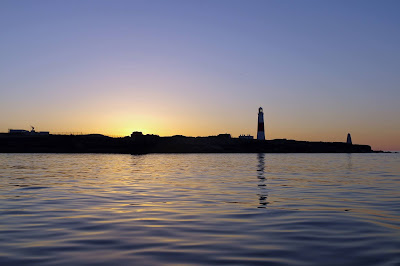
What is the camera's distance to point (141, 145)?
5064 inches

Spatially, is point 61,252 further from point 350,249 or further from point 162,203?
point 162,203

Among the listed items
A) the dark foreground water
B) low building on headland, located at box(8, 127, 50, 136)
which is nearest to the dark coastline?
low building on headland, located at box(8, 127, 50, 136)

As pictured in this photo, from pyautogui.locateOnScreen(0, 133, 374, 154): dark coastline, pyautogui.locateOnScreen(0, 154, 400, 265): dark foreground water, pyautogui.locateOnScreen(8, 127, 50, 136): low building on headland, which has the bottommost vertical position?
pyautogui.locateOnScreen(0, 154, 400, 265): dark foreground water

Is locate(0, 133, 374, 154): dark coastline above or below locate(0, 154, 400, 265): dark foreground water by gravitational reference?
above

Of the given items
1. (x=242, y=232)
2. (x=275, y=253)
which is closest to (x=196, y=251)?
(x=275, y=253)

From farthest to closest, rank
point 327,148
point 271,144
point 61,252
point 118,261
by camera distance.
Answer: point 327,148 < point 271,144 < point 61,252 < point 118,261

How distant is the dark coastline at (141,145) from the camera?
118m

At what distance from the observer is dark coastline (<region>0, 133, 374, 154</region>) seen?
387ft

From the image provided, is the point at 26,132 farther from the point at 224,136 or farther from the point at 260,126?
the point at 260,126

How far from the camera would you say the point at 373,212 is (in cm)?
1559

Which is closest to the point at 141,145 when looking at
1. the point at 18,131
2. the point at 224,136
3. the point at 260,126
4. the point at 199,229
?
the point at 260,126

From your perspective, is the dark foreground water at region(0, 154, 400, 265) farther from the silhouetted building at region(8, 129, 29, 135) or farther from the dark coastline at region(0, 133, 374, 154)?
the silhouetted building at region(8, 129, 29, 135)

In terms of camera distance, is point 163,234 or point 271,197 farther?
point 271,197

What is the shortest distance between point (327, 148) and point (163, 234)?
158m
